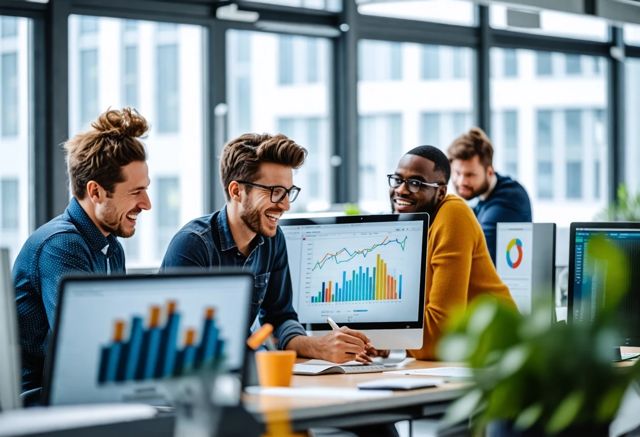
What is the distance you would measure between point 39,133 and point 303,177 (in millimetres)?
1797

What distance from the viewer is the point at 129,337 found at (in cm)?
210

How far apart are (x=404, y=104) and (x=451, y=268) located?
3.79 m

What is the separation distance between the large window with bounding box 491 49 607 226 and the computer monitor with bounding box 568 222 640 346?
414 centimetres

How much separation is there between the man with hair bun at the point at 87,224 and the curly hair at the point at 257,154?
282 millimetres

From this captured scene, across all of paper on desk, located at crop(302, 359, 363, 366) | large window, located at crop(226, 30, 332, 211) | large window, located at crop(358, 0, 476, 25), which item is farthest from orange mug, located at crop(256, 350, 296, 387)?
large window, located at crop(358, 0, 476, 25)

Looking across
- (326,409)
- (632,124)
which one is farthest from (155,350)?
(632,124)

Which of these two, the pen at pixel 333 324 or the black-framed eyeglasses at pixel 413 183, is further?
the black-framed eyeglasses at pixel 413 183

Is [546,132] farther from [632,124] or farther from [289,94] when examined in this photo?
[289,94]

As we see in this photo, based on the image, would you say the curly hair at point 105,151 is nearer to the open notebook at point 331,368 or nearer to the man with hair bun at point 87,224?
the man with hair bun at point 87,224

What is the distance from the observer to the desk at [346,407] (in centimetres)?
244

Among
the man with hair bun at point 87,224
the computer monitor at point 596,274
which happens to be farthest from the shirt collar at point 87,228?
the computer monitor at point 596,274

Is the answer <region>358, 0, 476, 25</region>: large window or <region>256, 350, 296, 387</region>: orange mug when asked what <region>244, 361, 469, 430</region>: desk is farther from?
<region>358, 0, 476, 25</region>: large window

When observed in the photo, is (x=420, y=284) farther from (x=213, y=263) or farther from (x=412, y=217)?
(x=213, y=263)

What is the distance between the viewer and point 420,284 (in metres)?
3.36
